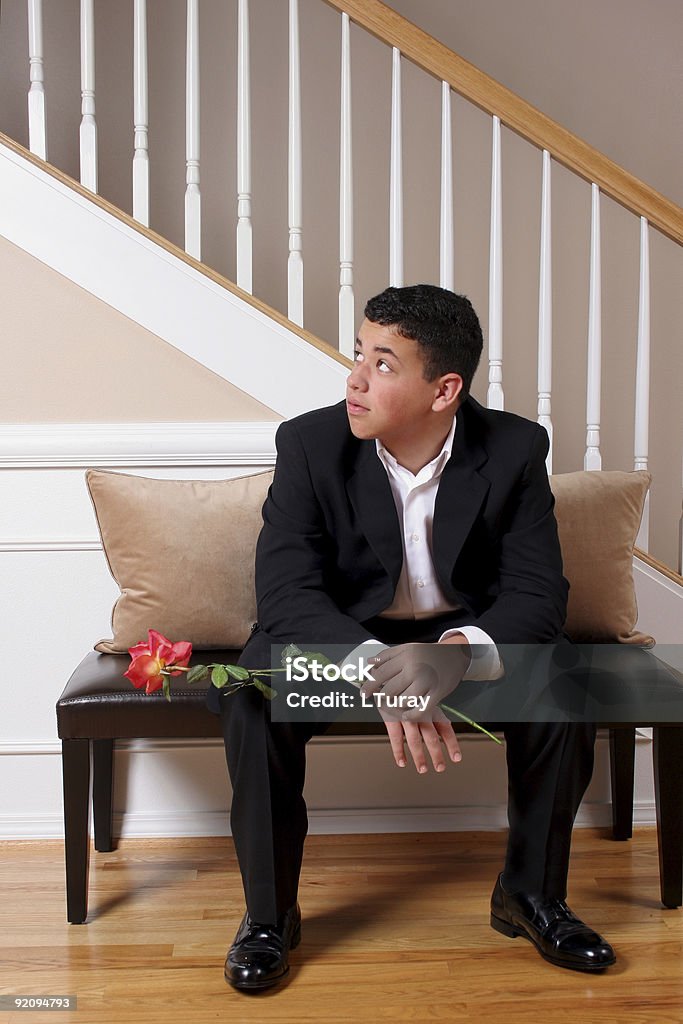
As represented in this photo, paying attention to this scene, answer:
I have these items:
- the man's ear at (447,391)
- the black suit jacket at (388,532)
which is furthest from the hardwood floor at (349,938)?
the man's ear at (447,391)

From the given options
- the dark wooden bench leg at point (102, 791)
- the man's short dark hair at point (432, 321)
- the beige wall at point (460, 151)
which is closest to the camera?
the man's short dark hair at point (432, 321)

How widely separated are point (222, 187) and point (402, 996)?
2197mm

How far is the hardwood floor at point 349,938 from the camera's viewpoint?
1.51 metres

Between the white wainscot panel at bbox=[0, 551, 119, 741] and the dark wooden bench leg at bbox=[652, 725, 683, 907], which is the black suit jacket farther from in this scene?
the white wainscot panel at bbox=[0, 551, 119, 741]

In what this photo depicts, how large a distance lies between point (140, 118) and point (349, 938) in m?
1.82

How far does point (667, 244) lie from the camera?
2971 mm

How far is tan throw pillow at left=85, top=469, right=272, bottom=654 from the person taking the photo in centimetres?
196

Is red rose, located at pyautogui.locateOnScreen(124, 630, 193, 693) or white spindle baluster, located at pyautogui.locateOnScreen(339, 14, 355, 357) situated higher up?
white spindle baluster, located at pyautogui.locateOnScreen(339, 14, 355, 357)

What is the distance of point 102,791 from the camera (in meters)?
2.13

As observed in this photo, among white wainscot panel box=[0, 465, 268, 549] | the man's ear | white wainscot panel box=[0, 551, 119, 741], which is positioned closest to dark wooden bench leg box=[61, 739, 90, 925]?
white wainscot panel box=[0, 551, 119, 741]

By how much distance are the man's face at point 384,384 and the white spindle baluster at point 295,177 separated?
0.58 metres

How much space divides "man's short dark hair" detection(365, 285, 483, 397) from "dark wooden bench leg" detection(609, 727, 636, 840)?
1036 millimetres

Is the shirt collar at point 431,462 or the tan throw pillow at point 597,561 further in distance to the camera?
the tan throw pillow at point 597,561

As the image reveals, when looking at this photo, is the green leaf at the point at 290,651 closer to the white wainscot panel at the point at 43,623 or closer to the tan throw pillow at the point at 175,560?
Answer: the tan throw pillow at the point at 175,560
